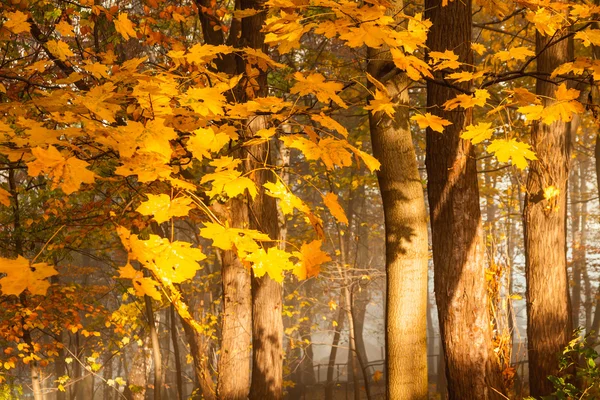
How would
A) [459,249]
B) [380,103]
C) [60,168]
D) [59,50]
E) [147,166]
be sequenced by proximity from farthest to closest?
1. [459,249]
2. [59,50]
3. [380,103]
4. [147,166]
5. [60,168]

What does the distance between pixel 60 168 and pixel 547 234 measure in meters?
6.02

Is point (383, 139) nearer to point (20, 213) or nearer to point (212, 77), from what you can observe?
point (212, 77)

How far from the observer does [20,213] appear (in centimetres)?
1001

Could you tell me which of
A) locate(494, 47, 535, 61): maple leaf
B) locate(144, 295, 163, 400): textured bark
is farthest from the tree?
locate(144, 295, 163, 400): textured bark

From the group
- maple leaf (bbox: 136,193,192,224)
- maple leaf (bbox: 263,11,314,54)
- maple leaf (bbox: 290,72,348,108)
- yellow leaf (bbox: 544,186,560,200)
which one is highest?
maple leaf (bbox: 263,11,314,54)

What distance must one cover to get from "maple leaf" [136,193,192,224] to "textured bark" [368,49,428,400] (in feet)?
6.92

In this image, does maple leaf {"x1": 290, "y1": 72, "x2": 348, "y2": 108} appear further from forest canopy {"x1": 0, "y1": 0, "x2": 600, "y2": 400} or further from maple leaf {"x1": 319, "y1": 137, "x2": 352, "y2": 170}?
maple leaf {"x1": 319, "y1": 137, "x2": 352, "y2": 170}

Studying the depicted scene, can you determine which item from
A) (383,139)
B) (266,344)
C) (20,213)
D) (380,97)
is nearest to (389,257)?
(383,139)

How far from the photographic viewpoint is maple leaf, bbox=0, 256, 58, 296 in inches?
77.2

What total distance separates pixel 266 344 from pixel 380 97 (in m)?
4.45

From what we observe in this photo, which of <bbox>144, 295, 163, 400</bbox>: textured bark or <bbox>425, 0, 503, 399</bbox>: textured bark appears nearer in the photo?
<bbox>425, 0, 503, 399</bbox>: textured bark

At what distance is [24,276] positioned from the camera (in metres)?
2.00

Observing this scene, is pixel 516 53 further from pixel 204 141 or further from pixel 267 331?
pixel 267 331

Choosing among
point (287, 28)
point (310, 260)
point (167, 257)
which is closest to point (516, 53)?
point (287, 28)
